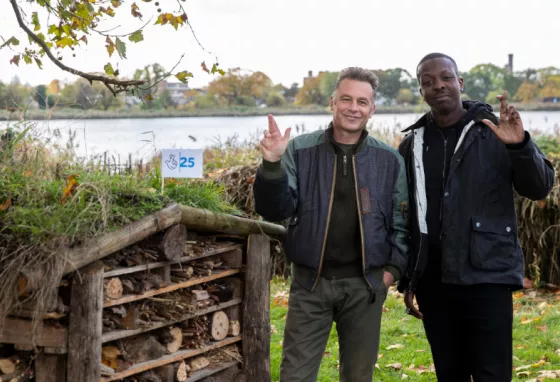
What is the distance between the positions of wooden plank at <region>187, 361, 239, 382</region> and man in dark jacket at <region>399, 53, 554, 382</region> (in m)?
1.20

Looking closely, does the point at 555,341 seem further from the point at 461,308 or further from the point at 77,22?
the point at 77,22

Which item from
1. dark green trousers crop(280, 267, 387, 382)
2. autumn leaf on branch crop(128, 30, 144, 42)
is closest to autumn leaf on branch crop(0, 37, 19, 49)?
autumn leaf on branch crop(128, 30, 144, 42)

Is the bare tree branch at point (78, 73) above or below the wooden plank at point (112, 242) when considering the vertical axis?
above

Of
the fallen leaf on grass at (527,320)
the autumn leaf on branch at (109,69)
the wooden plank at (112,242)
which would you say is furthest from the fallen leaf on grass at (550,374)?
the autumn leaf on branch at (109,69)

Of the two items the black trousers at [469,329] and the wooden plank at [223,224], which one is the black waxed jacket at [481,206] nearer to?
the black trousers at [469,329]

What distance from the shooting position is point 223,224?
445cm

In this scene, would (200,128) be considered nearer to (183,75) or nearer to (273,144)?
(183,75)

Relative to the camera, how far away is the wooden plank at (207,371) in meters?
4.42

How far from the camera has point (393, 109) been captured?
15.1 m

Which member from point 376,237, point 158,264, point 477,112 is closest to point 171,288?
point 158,264

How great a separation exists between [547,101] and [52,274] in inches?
603

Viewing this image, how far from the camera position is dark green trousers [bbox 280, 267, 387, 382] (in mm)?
3988

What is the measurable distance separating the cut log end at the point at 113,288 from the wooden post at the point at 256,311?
100 centimetres

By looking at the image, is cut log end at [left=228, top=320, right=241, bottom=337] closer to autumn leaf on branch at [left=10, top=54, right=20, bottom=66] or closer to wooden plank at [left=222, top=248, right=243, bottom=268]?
wooden plank at [left=222, top=248, right=243, bottom=268]
